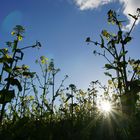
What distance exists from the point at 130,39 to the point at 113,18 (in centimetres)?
151

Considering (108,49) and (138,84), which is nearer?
(138,84)

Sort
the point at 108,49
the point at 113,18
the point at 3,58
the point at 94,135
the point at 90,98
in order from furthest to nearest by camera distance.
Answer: the point at 90,98
the point at 113,18
the point at 108,49
the point at 94,135
the point at 3,58

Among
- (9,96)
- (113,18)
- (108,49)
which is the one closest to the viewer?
(9,96)

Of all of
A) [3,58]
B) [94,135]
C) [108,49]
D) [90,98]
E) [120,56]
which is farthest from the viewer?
[90,98]

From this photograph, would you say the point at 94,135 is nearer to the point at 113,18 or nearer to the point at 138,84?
the point at 138,84

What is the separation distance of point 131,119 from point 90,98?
46.8 feet

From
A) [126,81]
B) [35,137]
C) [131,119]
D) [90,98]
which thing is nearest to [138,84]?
[126,81]

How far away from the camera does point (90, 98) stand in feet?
68.4

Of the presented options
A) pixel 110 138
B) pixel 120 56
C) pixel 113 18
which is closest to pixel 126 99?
pixel 110 138

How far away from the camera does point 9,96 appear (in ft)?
16.1

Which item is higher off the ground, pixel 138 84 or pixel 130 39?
pixel 130 39

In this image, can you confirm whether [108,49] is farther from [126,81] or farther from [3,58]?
[3,58]

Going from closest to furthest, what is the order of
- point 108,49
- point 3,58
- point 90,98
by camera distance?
point 3,58
point 108,49
point 90,98

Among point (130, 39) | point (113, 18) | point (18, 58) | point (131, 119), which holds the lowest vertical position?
point (131, 119)
